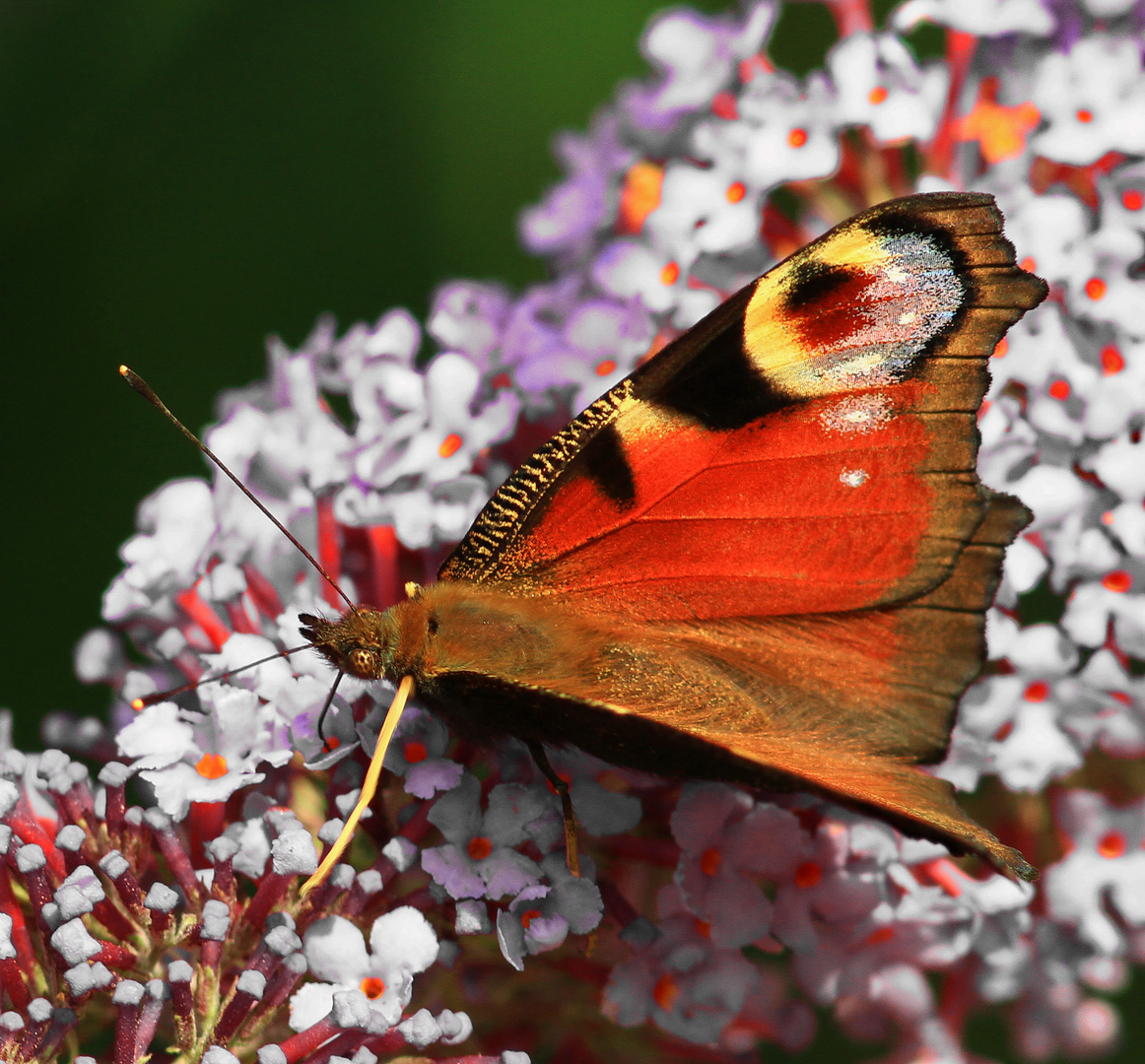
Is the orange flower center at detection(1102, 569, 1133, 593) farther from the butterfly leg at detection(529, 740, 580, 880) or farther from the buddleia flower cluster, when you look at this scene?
the butterfly leg at detection(529, 740, 580, 880)

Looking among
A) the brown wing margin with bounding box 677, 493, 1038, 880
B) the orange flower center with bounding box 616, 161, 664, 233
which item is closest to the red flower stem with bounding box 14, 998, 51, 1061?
the brown wing margin with bounding box 677, 493, 1038, 880

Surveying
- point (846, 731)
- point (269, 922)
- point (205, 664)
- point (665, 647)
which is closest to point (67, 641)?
point (205, 664)

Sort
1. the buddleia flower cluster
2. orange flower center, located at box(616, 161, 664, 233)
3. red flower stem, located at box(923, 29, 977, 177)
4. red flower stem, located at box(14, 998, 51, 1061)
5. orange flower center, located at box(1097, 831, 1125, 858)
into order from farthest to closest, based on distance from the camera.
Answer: orange flower center, located at box(616, 161, 664, 233)
red flower stem, located at box(923, 29, 977, 177)
orange flower center, located at box(1097, 831, 1125, 858)
the buddleia flower cluster
red flower stem, located at box(14, 998, 51, 1061)

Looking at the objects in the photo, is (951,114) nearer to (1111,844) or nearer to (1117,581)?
(1117,581)

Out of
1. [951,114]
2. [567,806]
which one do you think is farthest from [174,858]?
[951,114]

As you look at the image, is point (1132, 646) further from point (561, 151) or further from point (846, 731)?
point (561, 151)

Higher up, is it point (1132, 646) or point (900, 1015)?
point (1132, 646)

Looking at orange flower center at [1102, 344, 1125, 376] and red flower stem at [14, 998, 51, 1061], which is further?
orange flower center at [1102, 344, 1125, 376]
